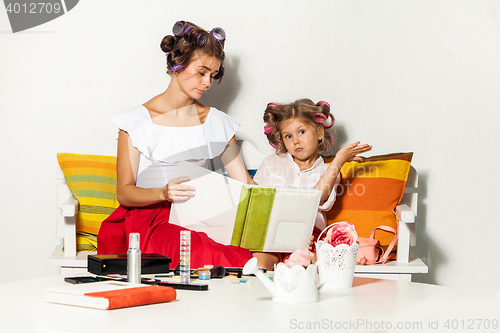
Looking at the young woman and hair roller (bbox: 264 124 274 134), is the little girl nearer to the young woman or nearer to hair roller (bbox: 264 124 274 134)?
hair roller (bbox: 264 124 274 134)

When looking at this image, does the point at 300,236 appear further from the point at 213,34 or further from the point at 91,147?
the point at 91,147

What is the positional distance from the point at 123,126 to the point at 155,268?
0.71 metres

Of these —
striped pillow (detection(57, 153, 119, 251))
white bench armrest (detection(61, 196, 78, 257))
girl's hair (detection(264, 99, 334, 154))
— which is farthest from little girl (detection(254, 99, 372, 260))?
white bench armrest (detection(61, 196, 78, 257))

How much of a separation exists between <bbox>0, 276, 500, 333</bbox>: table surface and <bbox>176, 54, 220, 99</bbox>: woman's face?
926 millimetres

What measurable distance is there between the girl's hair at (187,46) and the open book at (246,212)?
418 mm

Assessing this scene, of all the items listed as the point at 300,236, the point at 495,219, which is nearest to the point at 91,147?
the point at 300,236

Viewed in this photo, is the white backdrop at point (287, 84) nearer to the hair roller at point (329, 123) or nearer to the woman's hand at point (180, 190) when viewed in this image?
the hair roller at point (329, 123)

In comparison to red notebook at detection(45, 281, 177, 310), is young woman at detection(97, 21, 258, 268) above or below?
above

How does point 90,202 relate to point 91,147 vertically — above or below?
below

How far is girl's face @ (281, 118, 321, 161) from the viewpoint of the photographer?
178 centimetres

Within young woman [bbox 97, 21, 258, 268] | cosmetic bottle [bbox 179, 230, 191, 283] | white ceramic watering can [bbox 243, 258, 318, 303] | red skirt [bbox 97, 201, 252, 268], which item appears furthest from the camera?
young woman [bbox 97, 21, 258, 268]

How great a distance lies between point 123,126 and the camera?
167 centimetres

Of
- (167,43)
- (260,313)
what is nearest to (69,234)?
(167,43)

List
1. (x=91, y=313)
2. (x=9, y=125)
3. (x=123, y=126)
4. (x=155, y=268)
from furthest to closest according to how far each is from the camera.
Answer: (x=9, y=125) < (x=123, y=126) < (x=155, y=268) < (x=91, y=313)
